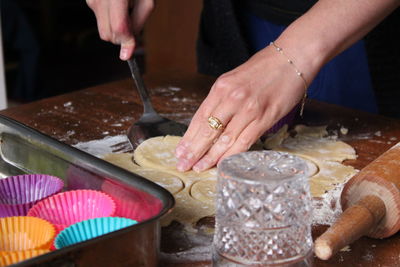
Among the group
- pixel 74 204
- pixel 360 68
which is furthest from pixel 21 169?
pixel 360 68

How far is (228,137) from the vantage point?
3.70 ft

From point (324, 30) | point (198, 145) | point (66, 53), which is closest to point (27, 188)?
point (198, 145)

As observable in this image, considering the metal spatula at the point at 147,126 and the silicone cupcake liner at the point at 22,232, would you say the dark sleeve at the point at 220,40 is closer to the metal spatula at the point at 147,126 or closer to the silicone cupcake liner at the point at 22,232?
the metal spatula at the point at 147,126

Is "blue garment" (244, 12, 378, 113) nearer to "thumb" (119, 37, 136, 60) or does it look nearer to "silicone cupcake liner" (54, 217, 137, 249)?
"thumb" (119, 37, 136, 60)

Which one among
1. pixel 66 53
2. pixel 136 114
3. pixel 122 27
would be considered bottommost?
pixel 66 53

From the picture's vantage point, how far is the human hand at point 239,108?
3.66 ft

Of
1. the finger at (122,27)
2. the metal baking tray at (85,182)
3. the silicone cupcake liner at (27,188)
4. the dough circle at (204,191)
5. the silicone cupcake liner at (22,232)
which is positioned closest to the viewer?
the metal baking tray at (85,182)

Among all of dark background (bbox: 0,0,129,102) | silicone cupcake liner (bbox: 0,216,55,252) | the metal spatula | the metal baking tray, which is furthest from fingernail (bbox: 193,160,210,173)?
dark background (bbox: 0,0,129,102)

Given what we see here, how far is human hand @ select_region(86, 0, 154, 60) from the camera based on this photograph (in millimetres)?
1279

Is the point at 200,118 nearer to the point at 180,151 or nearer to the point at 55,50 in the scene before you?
the point at 180,151

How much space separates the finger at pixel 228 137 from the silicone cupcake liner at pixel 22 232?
15.5 inches

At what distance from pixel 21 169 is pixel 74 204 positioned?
212 millimetres

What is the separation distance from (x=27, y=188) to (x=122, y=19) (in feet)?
1.53

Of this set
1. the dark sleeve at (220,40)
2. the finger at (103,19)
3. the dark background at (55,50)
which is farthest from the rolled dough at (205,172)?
the dark background at (55,50)
